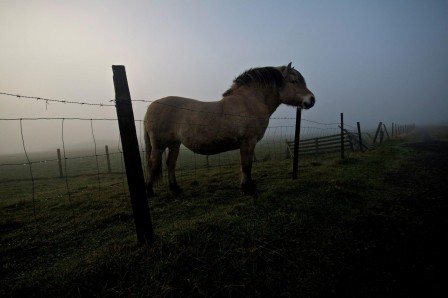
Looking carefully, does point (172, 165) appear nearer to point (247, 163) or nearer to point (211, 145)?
point (211, 145)

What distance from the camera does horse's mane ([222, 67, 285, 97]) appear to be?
6273 mm

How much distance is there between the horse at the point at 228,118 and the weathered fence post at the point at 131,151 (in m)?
2.44

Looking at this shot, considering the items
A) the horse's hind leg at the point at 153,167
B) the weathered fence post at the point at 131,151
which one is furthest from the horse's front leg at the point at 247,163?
the weathered fence post at the point at 131,151

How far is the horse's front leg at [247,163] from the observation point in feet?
18.7

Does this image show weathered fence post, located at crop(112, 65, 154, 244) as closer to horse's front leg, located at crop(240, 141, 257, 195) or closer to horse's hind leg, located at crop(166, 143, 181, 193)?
horse's front leg, located at crop(240, 141, 257, 195)

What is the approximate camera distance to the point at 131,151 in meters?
2.85

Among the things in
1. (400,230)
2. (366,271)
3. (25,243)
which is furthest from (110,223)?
(400,230)

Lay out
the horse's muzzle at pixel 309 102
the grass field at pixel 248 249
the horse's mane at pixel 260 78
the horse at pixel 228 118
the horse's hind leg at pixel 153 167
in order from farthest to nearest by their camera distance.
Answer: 1. the horse's muzzle at pixel 309 102
2. the horse's mane at pixel 260 78
3. the horse's hind leg at pixel 153 167
4. the horse at pixel 228 118
5. the grass field at pixel 248 249

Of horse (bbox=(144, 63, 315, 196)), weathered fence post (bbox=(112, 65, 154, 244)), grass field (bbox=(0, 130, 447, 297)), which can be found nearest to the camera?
grass field (bbox=(0, 130, 447, 297))

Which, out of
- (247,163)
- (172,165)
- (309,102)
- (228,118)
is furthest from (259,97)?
(172,165)

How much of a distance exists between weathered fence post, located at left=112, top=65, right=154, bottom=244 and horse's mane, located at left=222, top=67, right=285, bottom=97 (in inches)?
148

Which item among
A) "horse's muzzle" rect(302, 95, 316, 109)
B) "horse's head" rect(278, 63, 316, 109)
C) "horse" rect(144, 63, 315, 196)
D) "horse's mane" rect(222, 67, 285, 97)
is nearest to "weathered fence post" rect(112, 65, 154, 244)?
"horse" rect(144, 63, 315, 196)

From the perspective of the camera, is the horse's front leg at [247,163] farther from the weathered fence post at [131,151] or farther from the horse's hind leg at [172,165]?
the weathered fence post at [131,151]

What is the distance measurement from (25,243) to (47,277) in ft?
6.19
